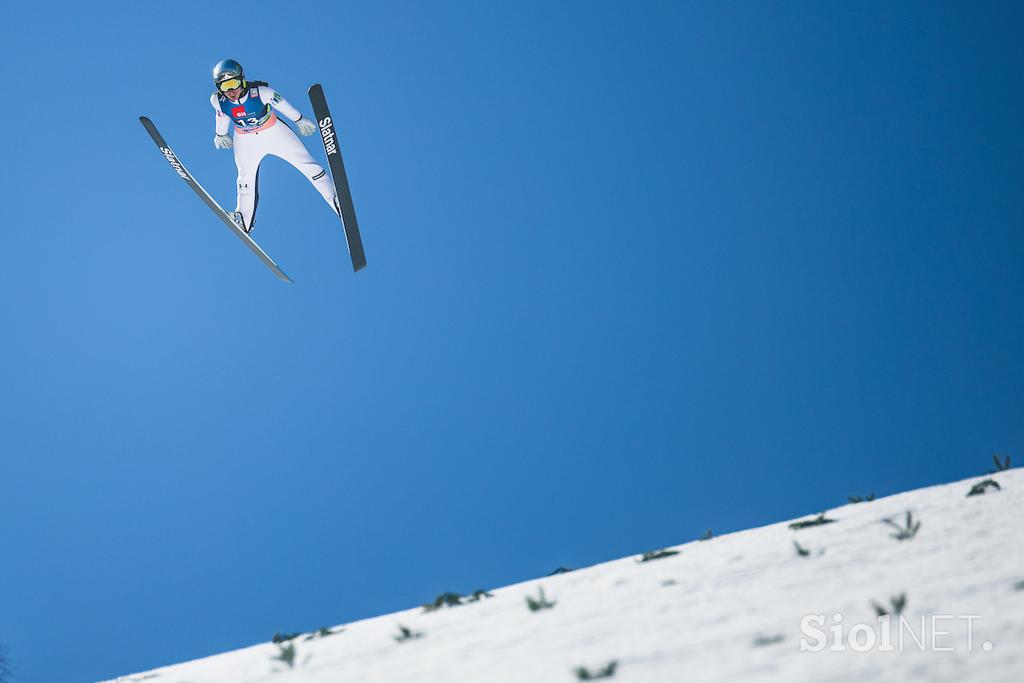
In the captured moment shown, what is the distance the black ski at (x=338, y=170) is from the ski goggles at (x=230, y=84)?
1.05 metres

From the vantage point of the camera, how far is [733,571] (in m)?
4.53

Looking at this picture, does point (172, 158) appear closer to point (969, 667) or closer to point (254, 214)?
point (254, 214)

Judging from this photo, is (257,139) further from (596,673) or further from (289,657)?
(596,673)

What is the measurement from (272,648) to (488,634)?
2.11m

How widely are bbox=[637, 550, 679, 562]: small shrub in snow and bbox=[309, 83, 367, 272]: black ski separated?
843 cm

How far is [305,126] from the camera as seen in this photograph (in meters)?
11.9

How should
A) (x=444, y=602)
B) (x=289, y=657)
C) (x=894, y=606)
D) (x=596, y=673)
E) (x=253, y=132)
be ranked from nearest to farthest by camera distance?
(x=596, y=673)
(x=894, y=606)
(x=289, y=657)
(x=444, y=602)
(x=253, y=132)

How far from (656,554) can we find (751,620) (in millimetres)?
1989

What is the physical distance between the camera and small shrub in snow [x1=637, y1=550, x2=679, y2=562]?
543 cm

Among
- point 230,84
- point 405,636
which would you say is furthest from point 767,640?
point 230,84

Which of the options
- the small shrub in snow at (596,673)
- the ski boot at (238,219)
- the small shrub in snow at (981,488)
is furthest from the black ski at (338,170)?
the small shrub in snow at (596,673)

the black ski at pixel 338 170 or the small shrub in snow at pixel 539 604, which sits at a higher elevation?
the black ski at pixel 338 170

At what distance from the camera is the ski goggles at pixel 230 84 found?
1138 cm

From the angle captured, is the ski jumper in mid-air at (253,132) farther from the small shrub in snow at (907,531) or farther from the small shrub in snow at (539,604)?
the small shrub in snow at (907,531)
